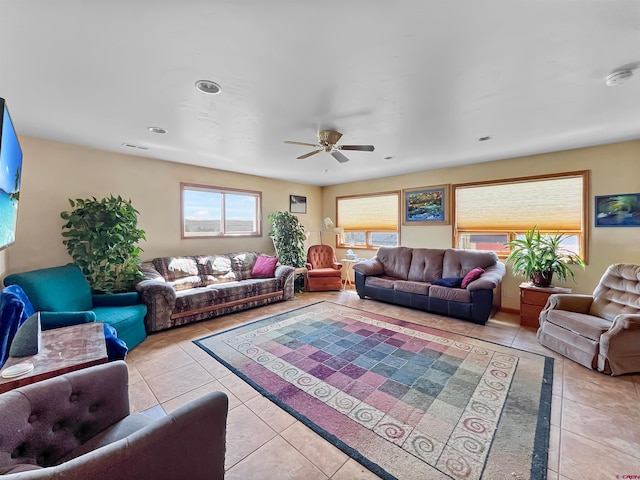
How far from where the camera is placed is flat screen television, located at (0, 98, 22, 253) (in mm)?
1579

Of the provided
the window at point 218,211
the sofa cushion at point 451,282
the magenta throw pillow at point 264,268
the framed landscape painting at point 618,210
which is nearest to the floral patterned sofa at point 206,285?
the magenta throw pillow at point 264,268

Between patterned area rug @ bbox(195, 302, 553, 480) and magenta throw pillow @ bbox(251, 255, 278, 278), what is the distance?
4.95ft

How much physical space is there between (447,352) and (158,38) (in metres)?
3.66

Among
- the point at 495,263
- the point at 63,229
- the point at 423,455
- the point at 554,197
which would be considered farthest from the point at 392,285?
the point at 63,229

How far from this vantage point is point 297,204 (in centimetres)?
661

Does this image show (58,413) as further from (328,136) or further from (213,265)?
(213,265)

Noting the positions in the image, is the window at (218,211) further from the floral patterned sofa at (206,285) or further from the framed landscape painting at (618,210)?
the framed landscape painting at (618,210)

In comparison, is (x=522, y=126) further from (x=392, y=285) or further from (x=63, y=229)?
(x=63, y=229)

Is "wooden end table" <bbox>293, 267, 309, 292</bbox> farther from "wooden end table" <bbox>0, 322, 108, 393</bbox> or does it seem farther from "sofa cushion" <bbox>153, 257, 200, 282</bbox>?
"wooden end table" <bbox>0, 322, 108, 393</bbox>

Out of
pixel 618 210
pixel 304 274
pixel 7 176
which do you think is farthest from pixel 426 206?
pixel 7 176

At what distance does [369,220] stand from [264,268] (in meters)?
2.80

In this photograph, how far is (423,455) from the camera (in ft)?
5.19

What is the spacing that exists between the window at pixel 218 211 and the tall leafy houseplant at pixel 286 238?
498 mm

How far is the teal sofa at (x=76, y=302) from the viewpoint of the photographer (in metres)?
2.37
